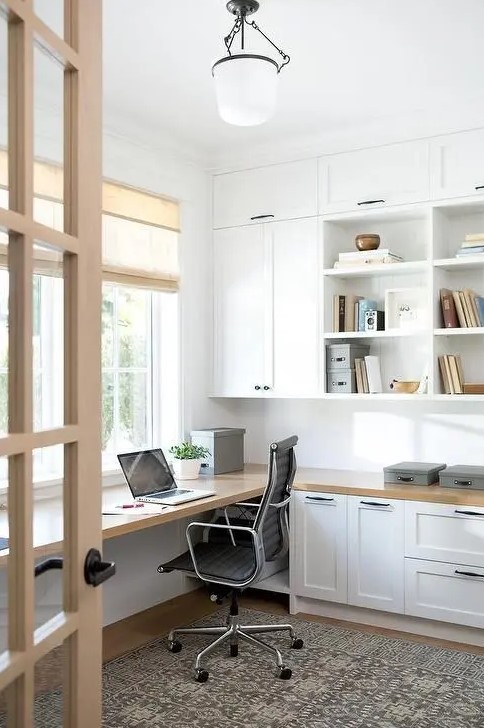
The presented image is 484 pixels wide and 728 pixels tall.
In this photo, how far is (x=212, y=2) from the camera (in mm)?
2787

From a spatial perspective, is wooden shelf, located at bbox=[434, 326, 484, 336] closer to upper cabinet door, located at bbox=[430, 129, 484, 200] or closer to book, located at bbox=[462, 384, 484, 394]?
book, located at bbox=[462, 384, 484, 394]

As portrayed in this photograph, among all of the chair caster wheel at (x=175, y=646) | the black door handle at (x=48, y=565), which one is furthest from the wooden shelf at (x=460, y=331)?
the black door handle at (x=48, y=565)

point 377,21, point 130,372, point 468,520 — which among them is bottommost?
point 468,520

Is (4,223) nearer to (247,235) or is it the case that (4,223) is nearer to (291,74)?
(291,74)

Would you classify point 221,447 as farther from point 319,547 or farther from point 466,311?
point 466,311

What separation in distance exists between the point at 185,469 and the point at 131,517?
1.00 meters

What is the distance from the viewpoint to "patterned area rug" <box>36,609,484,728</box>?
291 centimetres

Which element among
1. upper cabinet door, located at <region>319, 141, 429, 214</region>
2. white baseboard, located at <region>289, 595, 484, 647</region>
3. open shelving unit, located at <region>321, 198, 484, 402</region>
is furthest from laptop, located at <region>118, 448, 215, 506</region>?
upper cabinet door, located at <region>319, 141, 429, 214</region>

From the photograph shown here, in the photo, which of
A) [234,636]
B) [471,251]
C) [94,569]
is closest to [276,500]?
[234,636]

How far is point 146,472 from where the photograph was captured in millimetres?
3797

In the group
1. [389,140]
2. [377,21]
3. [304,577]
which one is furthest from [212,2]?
[304,577]

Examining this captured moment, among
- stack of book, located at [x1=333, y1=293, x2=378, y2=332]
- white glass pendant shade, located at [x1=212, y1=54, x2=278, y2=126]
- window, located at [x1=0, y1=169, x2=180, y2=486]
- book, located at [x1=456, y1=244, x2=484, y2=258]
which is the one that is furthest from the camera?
stack of book, located at [x1=333, y1=293, x2=378, y2=332]

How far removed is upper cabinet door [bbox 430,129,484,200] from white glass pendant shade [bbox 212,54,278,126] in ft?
5.05

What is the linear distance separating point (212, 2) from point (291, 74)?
0.77 meters
